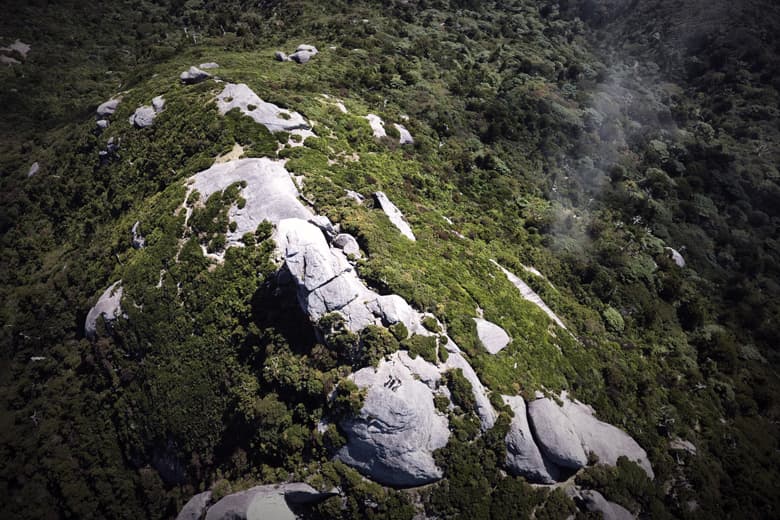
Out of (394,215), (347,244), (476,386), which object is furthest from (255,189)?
(476,386)

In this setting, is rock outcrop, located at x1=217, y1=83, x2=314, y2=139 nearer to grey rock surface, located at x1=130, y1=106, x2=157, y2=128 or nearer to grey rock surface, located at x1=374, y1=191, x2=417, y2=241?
grey rock surface, located at x1=130, y1=106, x2=157, y2=128

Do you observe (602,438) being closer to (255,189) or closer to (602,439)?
(602,439)

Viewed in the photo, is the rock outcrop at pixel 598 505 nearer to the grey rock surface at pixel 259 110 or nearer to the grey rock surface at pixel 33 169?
the grey rock surface at pixel 259 110

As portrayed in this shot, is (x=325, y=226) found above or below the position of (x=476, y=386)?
above

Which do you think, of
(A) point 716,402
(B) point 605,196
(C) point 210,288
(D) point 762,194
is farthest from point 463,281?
(D) point 762,194

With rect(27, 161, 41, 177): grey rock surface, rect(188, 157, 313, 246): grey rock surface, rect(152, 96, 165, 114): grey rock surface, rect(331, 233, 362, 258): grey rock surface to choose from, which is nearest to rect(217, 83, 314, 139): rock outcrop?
rect(188, 157, 313, 246): grey rock surface

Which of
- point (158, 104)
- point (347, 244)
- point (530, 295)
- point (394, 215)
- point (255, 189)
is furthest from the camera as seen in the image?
point (158, 104)
